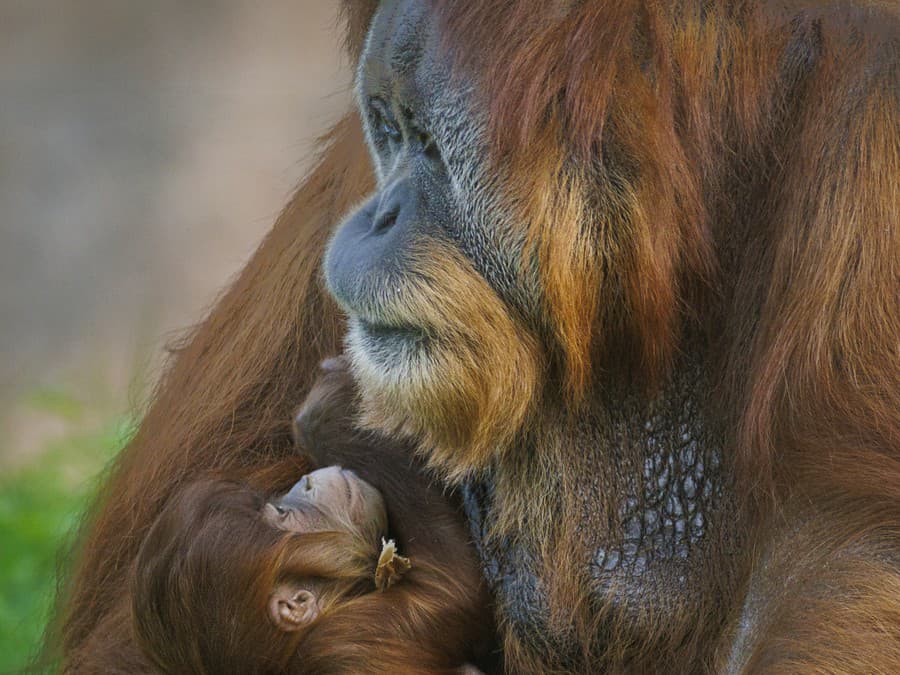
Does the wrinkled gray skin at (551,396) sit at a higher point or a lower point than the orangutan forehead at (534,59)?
lower

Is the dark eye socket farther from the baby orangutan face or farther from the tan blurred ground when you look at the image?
the tan blurred ground

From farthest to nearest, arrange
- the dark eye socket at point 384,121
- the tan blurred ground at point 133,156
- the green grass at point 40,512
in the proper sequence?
1. the tan blurred ground at point 133,156
2. the green grass at point 40,512
3. the dark eye socket at point 384,121

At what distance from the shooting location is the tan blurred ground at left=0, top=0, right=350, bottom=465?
25.2 ft

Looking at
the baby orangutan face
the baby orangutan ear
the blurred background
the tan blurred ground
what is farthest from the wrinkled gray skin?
the tan blurred ground

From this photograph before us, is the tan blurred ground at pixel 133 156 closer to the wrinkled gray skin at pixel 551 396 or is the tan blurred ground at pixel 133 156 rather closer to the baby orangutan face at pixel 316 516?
the baby orangutan face at pixel 316 516

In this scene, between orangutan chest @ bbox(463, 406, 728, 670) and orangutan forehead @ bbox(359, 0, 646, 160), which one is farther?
orangutan chest @ bbox(463, 406, 728, 670)

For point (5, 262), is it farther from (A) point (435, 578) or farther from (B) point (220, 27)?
(A) point (435, 578)

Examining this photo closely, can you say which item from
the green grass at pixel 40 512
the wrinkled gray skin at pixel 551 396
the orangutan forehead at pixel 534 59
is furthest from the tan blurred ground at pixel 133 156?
the orangutan forehead at pixel 534 59

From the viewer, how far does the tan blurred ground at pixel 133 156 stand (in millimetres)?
7676

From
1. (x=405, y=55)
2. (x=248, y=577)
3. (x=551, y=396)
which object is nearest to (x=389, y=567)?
(x=248, y=577)

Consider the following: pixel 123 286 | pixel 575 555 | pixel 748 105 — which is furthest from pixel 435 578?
pixel 123 286

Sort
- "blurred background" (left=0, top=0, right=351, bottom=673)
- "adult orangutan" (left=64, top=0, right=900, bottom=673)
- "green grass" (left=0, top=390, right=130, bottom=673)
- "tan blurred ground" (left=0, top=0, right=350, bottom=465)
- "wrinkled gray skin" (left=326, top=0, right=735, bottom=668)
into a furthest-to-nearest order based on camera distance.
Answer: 1. "tan blurred ground" (left=0, top=0, right=350, bottom=465)
2. "blurred background" (left=0, top=0, right=351, bottom=673)
3. "green grass" (left=0, top=390, right=130, bottom=673)
4. "wrinkled gray skin" (left=326, top=0, right=735, bottom=668)
5. "adult orangutan" (left=64, top=0, right=900, bottom=673)

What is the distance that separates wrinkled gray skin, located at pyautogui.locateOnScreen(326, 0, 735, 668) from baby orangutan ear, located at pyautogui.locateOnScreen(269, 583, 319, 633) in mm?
433

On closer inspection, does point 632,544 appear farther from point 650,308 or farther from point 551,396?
point 650,308
